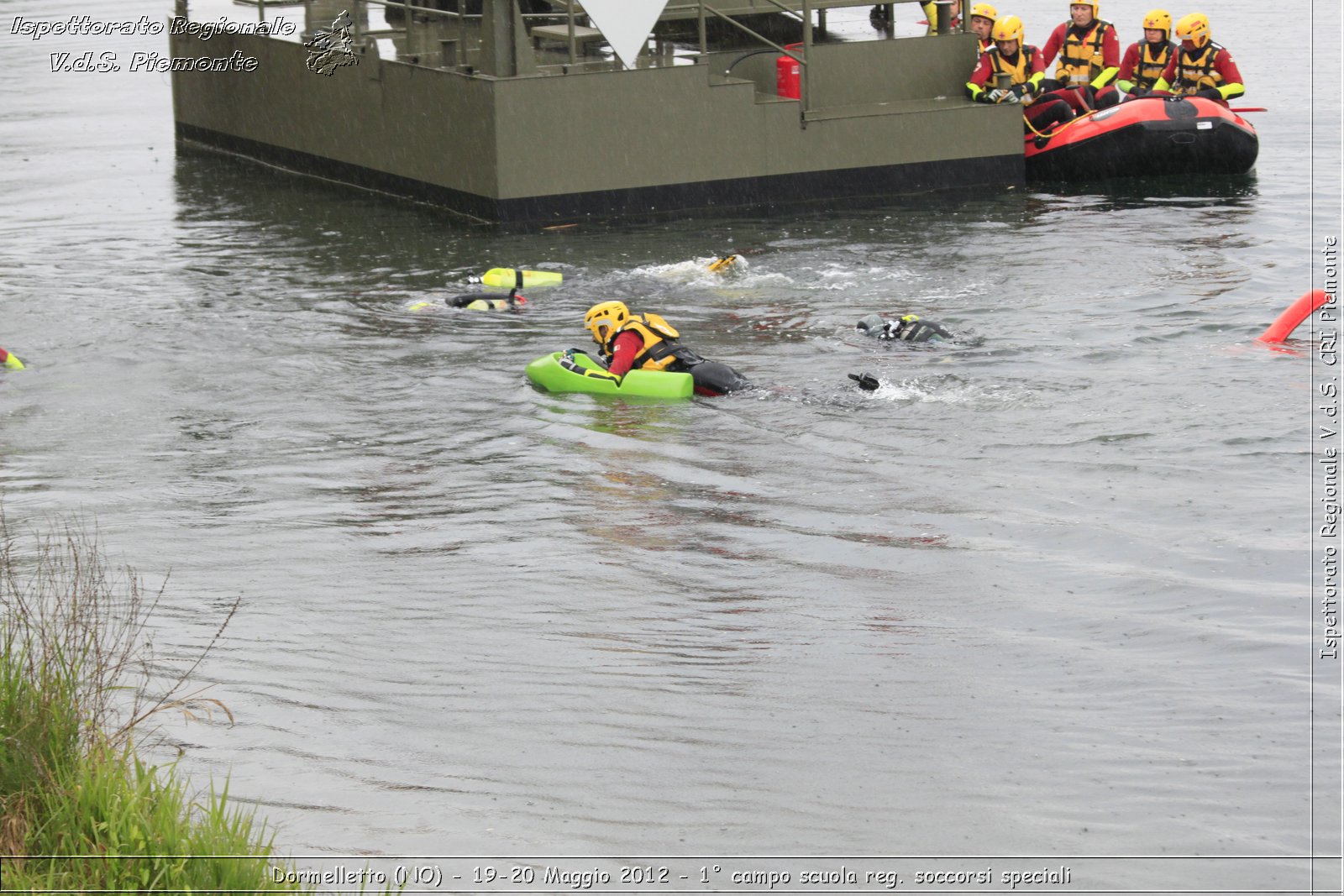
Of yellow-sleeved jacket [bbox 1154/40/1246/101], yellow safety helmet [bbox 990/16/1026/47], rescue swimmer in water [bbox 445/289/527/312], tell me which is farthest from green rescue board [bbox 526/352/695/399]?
yellow-sleeved jacket [bbox 1154/40/1246/101]

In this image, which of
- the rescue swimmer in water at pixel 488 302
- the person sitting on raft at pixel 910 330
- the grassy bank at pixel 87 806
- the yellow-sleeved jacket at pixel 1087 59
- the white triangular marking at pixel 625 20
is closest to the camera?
the grassy bank at pixel 87 806

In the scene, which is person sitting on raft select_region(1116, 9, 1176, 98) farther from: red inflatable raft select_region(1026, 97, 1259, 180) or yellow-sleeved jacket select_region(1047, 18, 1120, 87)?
red inflatable raft select_region(1026, 97, 1259, 180)

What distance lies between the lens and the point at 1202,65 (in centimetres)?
2219

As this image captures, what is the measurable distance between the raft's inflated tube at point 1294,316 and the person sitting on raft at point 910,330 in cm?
256

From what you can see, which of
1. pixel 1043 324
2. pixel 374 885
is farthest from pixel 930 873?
pixel 1043 324

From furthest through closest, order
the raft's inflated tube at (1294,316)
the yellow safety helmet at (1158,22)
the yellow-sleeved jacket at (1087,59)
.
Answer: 1. the yellow-sleeved jacket at (1087,59)
2. the yellow safety helmet at (1158,22)
3. the raft's inflated tube at (1294,316)

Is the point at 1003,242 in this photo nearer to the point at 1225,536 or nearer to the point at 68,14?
the point at 1225,536

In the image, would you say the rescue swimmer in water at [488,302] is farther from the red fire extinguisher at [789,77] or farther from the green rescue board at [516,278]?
the red fire extinguisher at [789,77]

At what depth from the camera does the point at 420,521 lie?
9977 millimetres

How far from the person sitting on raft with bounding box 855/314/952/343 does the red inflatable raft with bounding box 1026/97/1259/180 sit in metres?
8.53

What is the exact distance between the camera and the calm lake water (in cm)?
620

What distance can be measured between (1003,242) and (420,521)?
404 inches

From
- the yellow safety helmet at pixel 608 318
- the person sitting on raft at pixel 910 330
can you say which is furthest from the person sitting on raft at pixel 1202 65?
the yellow safety helmet at pixel 608 318

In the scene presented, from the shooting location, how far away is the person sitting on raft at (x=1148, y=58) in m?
22.4
